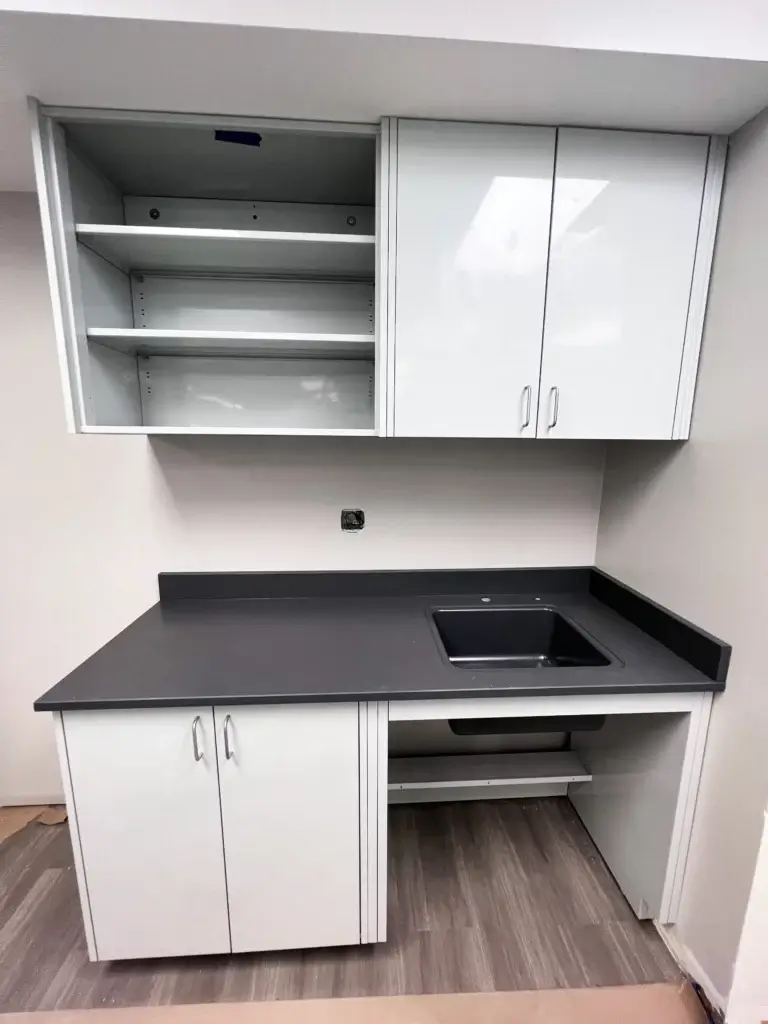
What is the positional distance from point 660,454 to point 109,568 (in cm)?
195

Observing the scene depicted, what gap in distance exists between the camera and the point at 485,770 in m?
1.71

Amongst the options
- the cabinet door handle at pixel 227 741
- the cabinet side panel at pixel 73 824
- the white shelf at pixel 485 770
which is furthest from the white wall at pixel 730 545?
the cabinet side panel at pixel 73 824

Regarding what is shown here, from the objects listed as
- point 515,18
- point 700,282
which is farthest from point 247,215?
point 700,282

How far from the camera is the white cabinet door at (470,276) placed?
A: 1.12 metres

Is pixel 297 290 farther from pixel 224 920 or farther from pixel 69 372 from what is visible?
pixel 224 920

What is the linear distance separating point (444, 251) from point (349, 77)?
402mm

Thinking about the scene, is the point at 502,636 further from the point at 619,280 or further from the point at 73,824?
the point at 73,824

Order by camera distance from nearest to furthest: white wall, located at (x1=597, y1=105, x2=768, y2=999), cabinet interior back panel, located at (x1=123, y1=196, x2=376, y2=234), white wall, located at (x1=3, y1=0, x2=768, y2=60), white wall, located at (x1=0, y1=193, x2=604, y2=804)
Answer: white wall, located at (x1=3, y1=0, x2=768, y2=60) → white wall, located at (x1=597, y1=105, x2=768, y2=999) → cabinet interior back panel, located at (x1=123, y1=196, x2=376, y2=234) → white wall, located at (x1=0, y1=193, x2=604, y2=804)

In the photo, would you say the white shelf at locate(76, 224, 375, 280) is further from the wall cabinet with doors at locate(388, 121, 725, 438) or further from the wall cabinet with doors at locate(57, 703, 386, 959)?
the wall cabinet with doors at locate(57, 703, 386, 959)

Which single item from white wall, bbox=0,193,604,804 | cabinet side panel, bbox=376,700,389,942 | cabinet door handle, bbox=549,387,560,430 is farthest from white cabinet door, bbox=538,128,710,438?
cabinet side panel, bbox=376,700,389,942

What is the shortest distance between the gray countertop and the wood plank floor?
2.86 feet

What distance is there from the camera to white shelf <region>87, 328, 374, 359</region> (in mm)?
1183

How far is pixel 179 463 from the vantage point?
159cm

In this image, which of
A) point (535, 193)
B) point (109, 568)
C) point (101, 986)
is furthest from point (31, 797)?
point (535, 193)
